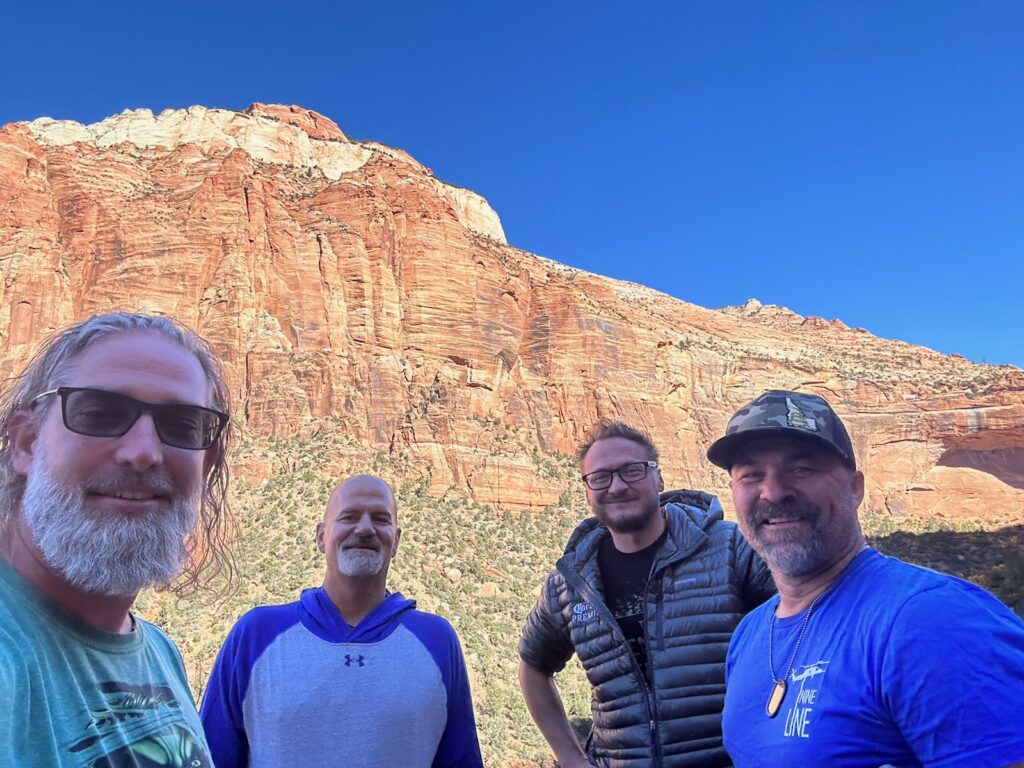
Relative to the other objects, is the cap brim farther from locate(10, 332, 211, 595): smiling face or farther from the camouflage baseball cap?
locate(10, 332, 211, 595): smiling face

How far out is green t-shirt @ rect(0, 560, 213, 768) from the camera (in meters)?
1.24

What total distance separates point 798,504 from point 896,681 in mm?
683

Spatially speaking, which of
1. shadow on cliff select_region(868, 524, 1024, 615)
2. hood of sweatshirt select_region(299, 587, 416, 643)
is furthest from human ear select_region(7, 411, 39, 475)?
shadow on cliff select_region(868, 524, 1024, 615)

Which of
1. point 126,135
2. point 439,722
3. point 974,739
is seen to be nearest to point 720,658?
point 439,722

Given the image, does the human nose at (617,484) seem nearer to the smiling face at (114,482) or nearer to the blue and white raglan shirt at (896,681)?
the blue and white raglan shirt at (896,681)

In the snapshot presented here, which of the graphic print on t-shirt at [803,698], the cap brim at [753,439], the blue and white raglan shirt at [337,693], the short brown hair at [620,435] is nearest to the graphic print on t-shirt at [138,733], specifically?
the blue and white raglan shirt at [337,693]

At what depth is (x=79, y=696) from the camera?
136 centimetres

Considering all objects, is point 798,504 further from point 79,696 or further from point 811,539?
point 79,696

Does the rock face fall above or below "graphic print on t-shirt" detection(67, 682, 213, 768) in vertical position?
above

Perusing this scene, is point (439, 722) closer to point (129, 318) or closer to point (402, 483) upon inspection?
point (129, 318)

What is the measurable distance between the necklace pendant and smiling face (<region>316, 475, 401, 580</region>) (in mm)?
1886

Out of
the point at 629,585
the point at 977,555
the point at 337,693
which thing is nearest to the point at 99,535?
the point at 337,693

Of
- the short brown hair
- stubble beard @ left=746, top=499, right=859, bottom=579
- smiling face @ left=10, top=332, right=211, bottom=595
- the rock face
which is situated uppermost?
the rock face

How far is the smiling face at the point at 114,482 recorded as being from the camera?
1524mm
